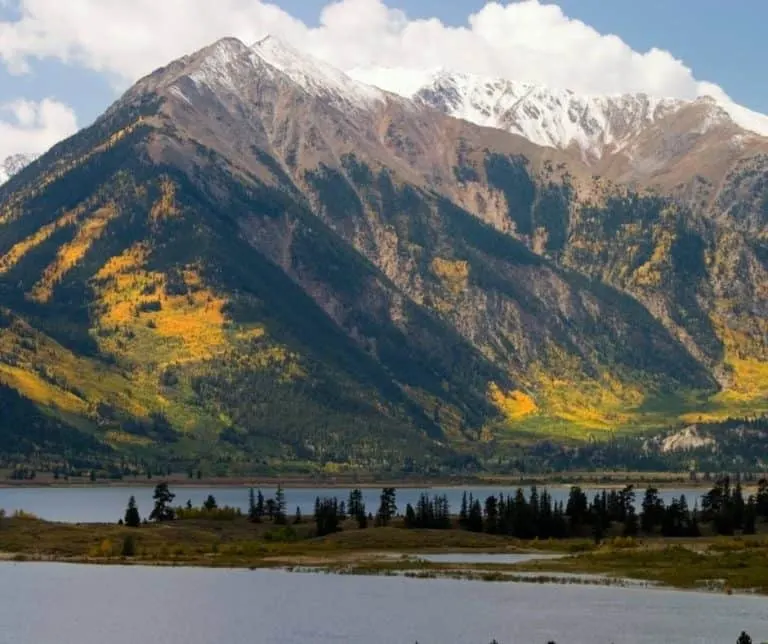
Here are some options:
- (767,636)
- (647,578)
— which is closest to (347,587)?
(647,578)

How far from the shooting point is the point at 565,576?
7800 inches

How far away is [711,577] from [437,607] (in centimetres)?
4050

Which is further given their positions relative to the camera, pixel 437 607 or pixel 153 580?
pixel 153 580

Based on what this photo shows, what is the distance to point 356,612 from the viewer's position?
541ft

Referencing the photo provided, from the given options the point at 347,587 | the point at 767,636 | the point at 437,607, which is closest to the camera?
the point at 767,636

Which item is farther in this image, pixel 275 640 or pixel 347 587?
pixel 347 587

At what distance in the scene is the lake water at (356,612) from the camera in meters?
148

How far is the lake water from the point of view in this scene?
148125 mm

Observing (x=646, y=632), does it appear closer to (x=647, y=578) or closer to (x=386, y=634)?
(x=386, y=634)

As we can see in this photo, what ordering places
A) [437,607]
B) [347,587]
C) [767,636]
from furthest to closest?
1. [347,587]
2. [437,607]
3. [767,636]

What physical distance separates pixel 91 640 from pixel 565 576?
71.1 m

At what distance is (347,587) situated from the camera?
18838 cm

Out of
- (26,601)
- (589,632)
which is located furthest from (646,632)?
(26,601)

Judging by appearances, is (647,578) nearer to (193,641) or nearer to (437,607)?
(437,607)
